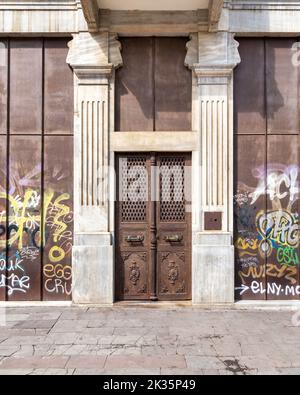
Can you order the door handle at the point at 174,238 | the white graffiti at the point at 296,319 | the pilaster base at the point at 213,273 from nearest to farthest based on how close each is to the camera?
the white graffiti at the point at 296,319
the pilaster base at the point at 213,273
the door handle at the point at 174,238

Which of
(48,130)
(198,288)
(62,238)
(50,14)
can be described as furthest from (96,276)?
(50,14)

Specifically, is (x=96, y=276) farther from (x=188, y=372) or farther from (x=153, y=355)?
(x=188, y=372)

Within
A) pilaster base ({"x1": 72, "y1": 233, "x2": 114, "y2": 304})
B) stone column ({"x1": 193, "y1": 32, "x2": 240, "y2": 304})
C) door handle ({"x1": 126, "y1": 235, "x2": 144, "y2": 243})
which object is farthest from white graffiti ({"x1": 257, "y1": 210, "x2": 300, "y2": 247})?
pilaster base ({"x1": 72, "y1": 233, "x2": 114, "y2": 304})

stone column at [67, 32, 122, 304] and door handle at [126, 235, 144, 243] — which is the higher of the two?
stone column at [67, 32, 122, 304]

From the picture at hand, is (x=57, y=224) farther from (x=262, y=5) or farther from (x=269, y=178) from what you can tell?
(x=262, y=5)

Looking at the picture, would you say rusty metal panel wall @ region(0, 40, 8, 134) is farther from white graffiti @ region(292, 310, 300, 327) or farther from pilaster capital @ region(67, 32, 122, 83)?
white graffiti @ region(292, 310, 300, 327)

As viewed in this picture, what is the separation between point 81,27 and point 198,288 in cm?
567

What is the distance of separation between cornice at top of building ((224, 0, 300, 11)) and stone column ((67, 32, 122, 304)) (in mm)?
2453

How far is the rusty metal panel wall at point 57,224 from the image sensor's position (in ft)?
26.3

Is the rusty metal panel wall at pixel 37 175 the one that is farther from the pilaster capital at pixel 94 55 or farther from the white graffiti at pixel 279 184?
the white graffiti at pixel 279 184

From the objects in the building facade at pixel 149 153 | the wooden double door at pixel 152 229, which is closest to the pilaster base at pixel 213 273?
the building facade at pixel 149 153

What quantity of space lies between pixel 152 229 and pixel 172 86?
9.65 feet

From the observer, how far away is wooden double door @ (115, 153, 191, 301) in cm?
802

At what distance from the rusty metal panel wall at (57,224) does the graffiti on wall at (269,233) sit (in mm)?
3406
